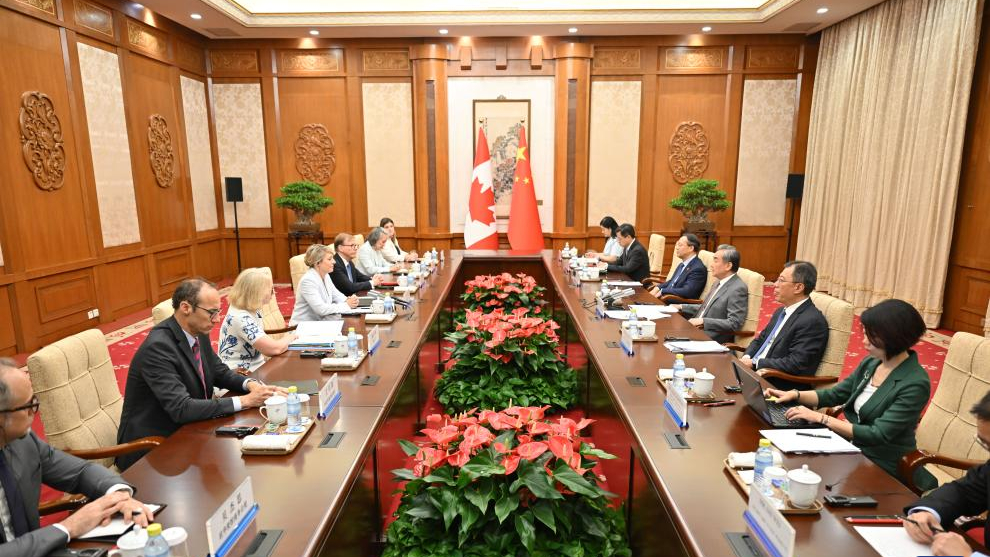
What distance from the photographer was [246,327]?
9.06 ft

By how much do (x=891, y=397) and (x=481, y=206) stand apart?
6.51m

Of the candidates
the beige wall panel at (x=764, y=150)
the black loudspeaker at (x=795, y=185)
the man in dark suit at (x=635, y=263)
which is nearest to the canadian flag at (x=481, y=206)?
the man in dark suit at (x=635, y=263)

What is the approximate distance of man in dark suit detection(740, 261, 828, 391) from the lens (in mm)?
2822

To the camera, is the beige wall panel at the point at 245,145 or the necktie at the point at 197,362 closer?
the necktie at the point at 197,362

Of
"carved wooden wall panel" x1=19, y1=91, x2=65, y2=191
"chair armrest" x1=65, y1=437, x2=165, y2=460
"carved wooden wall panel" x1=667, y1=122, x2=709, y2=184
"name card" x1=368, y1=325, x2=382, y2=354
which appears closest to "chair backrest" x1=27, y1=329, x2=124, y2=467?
"chair armrest" x1=65, y1=437, x2=165, y2=460

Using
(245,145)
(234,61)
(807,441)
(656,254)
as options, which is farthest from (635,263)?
(234,61)

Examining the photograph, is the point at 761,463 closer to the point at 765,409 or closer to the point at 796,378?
the point at 765,409

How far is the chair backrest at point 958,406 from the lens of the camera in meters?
2.08

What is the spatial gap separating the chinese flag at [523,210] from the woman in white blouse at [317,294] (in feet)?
14.6

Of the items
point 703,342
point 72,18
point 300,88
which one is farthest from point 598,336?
point 300,88

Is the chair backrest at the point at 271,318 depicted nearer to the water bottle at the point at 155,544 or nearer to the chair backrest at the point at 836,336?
the water bottle at the point at 155,544

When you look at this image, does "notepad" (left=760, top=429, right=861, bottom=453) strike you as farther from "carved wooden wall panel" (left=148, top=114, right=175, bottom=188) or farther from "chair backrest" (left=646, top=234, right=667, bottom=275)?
"carved wooden wall panel" (left=148, top=114, right=175, bottom=188)

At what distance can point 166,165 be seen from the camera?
7043 millimetres

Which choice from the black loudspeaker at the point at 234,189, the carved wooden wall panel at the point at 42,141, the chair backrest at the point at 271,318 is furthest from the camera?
the black loudspeaker at the point at 234,189
